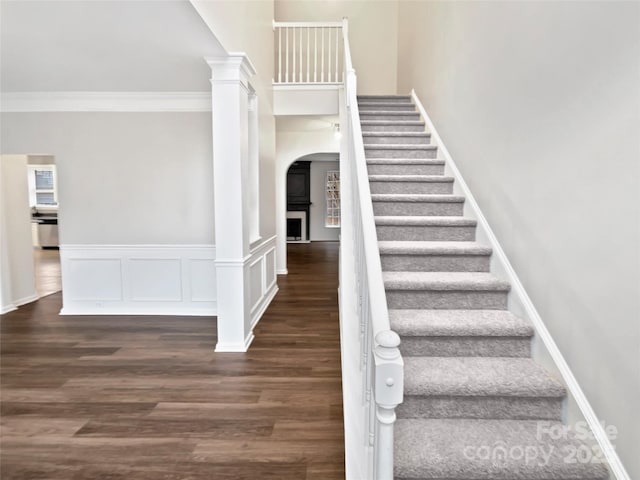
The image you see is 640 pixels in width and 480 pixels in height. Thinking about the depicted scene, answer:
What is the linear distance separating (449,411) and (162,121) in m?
4.07

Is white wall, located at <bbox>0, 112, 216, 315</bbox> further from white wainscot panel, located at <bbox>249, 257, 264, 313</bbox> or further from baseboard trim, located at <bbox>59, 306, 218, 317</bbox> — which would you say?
white wainscot panel, located at <bbox>249, 257, 264, 313</bbox>

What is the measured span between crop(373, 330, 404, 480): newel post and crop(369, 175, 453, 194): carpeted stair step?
2286 mm

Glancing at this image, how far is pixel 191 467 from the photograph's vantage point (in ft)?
6.27

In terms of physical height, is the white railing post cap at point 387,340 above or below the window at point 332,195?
below

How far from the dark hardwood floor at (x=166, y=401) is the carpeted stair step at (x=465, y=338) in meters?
0.73

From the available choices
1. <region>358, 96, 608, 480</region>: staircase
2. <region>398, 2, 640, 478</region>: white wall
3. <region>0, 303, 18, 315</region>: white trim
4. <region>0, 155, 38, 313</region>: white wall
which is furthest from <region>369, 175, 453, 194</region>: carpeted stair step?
<region>0, 303, 18, 315</region>: white trim

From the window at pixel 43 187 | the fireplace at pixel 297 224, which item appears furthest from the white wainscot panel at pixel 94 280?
the fireplace at pixel 297 224

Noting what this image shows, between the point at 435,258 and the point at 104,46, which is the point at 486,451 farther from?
the point at 104,46

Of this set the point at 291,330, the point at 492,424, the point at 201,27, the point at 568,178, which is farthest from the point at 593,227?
the point at 291,330

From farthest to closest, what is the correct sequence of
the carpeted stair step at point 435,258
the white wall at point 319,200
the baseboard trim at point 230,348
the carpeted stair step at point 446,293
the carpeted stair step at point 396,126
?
the white wall at point 319,200, the carpeted stair step at point 396,126, the baseboard trim at point 230,348, the carpeted stair step at point 435,258, the carpeted stair step at point 446,293

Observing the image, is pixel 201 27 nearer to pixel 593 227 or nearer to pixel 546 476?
pixel 593 227

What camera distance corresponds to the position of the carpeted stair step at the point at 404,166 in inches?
134

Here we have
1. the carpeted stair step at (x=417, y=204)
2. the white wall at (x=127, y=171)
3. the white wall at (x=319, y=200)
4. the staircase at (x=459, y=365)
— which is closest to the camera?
the staircase at (x=459, y=365)

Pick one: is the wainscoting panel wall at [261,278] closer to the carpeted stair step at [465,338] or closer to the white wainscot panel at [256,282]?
the white wainscot panel at [256,282]
